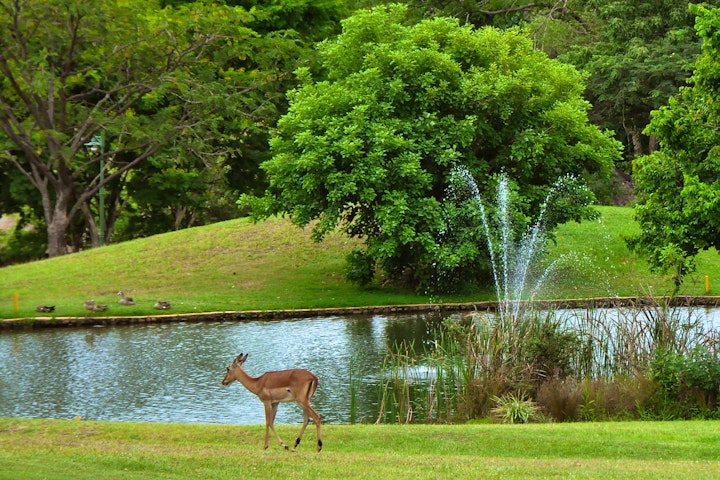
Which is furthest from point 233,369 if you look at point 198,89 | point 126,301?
point 198,89

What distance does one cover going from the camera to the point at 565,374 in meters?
17.5

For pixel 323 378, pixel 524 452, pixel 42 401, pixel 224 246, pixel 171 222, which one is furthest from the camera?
pixel 171 222

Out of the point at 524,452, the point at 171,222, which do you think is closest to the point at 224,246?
the point at 171,222

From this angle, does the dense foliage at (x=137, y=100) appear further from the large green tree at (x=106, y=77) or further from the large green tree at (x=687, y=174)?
the large green tree at (x=687, y=174)

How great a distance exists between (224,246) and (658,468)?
30585mm

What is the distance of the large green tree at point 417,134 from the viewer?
103 ft

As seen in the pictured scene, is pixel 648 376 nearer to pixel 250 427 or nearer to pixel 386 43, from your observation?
pixel 250 427

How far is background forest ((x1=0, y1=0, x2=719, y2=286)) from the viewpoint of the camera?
31.3 metres

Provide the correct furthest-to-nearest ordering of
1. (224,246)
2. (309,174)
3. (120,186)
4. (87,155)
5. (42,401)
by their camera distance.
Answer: (120,186)
(87,155)
(224,246)
(309,174)
(42,401)

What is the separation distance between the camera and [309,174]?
31.7 m

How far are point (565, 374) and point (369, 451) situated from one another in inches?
231

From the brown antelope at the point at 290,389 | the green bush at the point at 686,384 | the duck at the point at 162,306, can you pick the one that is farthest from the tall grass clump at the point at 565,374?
the duck at the point at 162,306

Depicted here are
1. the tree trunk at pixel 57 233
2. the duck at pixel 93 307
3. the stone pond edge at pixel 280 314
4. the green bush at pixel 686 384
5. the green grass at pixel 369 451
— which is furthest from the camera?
the tree trunk at pixel 57 233

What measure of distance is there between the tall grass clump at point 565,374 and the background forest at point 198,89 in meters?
3.96
